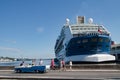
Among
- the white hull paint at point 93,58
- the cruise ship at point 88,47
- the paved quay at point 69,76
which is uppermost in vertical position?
the cruise ship at point 88,47

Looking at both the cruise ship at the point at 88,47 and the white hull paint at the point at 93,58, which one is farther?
the cruise ship at the point at 88,47

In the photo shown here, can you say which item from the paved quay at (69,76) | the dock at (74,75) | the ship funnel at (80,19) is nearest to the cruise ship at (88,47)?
the ship funnel at (80,19)

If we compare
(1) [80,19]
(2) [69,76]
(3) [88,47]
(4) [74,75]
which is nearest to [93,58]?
(3) [88,47]

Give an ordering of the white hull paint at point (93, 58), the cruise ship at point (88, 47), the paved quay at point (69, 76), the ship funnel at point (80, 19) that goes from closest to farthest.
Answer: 1. the paved quay at point (69, 76)
2. the white hull paint at point (93, 58)
3. the cruise ship at point (88, 47)
4. the ship funnel at point (80, 19)

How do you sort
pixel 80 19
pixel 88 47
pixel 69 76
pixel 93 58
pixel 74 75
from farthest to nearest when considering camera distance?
pixel 80 19 → pixel 88 47 → pixel 93 58 → pixel 74 75 → pixel 69 76

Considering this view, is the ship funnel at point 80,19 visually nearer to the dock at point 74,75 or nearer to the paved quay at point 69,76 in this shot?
the dock at point 74,75

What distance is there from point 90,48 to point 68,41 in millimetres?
6636

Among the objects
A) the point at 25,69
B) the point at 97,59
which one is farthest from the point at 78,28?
the point at 25,69

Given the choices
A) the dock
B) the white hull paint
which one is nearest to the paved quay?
the dock

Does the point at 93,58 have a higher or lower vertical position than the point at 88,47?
lower

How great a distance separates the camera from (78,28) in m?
66.0

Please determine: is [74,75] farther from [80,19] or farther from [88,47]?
[80,19]

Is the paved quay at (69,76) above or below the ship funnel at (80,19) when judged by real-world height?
below

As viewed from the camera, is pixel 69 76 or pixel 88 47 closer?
pixel 69 76
